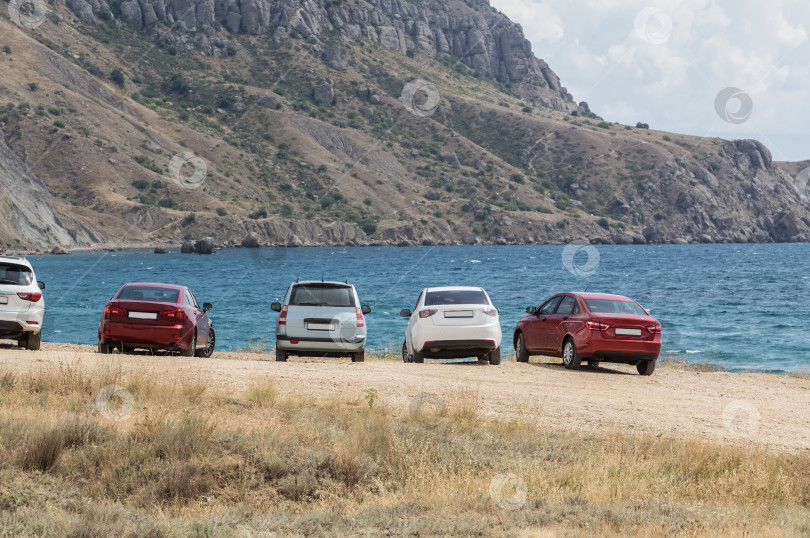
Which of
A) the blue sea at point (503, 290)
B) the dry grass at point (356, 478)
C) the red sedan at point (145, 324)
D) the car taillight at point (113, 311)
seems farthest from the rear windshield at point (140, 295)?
the blue sea at point (503, 290)

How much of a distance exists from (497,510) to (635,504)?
4.20 ft

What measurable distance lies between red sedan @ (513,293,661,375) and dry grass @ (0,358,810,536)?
6768mm

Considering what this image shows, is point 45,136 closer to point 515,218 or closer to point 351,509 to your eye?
point 515,218

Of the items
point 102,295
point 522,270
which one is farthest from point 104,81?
point 102,295

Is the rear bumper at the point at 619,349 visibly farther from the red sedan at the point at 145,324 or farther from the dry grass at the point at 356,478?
the red sedan at the point at 145,324

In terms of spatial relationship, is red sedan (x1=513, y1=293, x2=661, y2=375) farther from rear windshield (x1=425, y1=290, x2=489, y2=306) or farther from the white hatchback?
rear windshield (x1=425, y1=290, x2=489, y2=306)

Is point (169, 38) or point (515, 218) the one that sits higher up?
point (169, 38)

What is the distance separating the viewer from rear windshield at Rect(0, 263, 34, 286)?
1527cm

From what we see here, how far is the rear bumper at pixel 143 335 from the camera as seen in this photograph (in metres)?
15.7

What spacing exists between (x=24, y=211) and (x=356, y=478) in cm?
9825

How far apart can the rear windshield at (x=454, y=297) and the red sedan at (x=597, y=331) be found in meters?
1.87

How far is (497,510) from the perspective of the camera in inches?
278

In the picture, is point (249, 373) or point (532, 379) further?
point (532, 379)

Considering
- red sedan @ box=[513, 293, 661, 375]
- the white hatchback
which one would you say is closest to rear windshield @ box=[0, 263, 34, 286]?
the white hatchback
